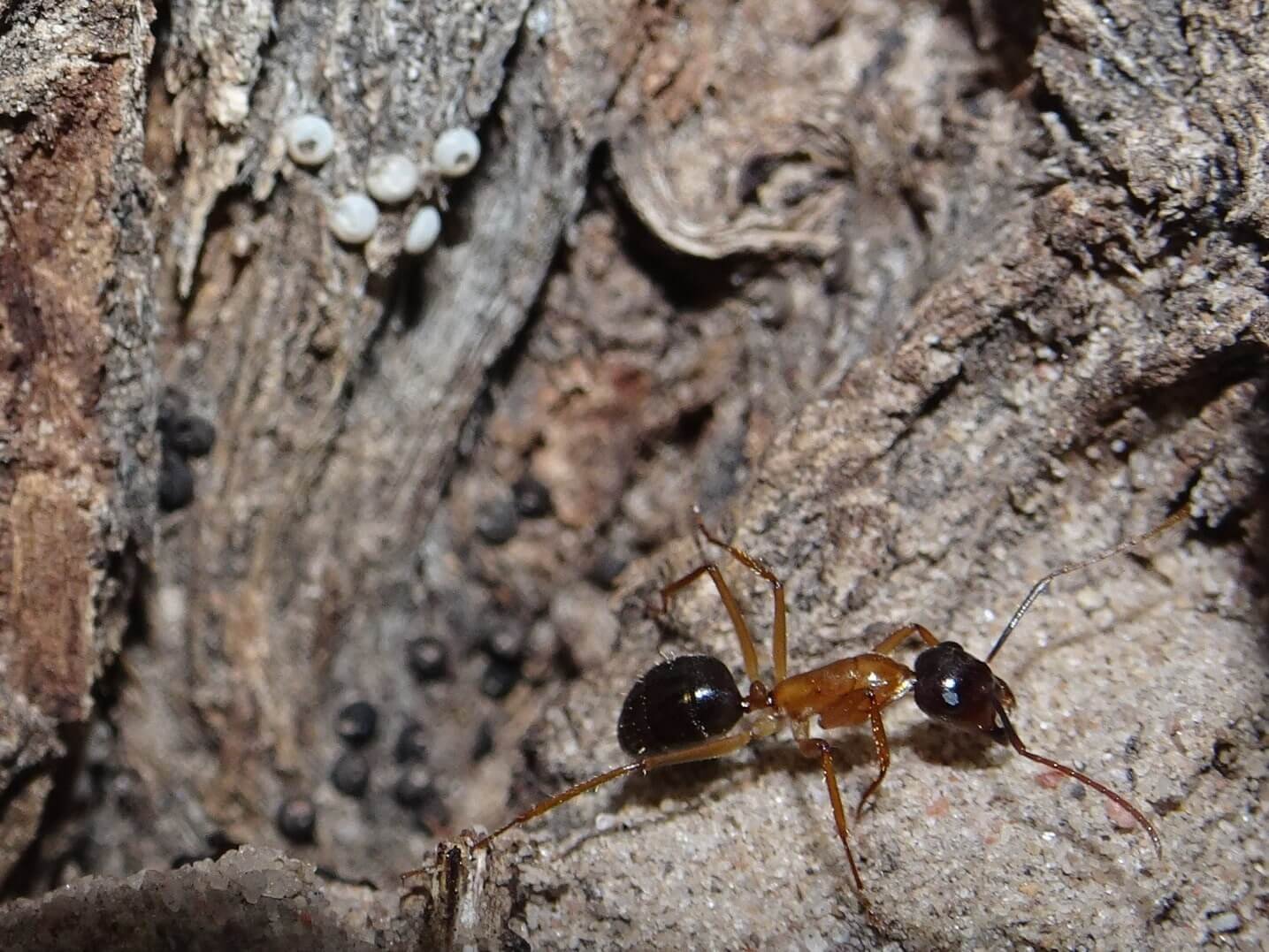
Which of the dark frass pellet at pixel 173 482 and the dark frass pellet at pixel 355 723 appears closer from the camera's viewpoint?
the dark frass pellet at pixel 173 482

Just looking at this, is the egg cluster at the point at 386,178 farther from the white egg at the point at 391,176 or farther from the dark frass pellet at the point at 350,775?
the dark frass pellet at the point at 350,775

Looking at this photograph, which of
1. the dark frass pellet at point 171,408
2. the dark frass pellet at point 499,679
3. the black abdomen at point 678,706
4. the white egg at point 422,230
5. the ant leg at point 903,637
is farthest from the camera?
the dark frass pellet at point 499,679

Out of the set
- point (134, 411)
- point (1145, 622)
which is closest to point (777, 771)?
point (1145, 622)

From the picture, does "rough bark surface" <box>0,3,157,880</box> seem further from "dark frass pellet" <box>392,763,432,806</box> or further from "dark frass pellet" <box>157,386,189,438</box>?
"dark frass pellet" <box>392,763,432,806</box>

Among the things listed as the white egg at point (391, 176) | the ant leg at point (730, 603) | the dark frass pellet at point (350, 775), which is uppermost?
the white egg at point (391, 176)

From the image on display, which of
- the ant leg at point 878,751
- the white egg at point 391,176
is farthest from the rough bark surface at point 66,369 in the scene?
the ant leg at point 878,751

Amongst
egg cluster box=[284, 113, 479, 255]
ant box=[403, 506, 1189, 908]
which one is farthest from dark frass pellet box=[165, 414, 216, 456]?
ant box=[403, 506, 1189, 908]
